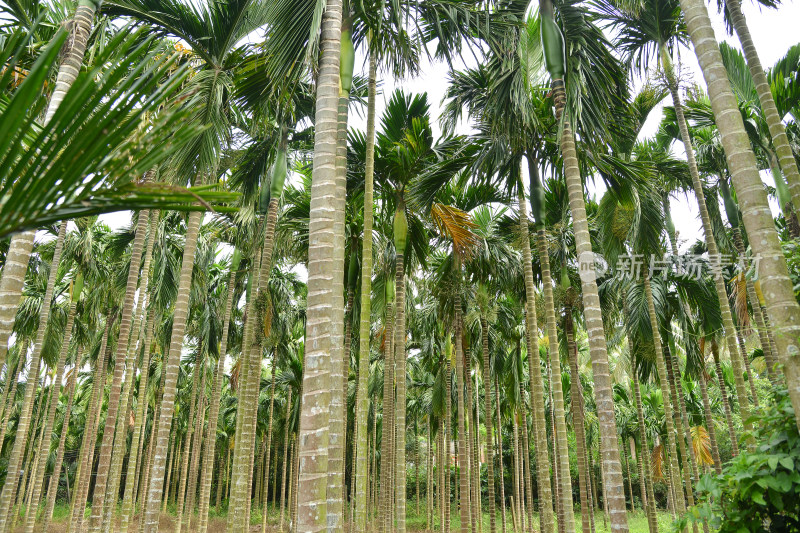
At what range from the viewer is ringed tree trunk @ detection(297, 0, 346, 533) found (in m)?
4.02

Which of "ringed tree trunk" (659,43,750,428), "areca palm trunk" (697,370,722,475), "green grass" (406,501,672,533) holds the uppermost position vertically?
"ringed tree trunk" (659,43,750,428)

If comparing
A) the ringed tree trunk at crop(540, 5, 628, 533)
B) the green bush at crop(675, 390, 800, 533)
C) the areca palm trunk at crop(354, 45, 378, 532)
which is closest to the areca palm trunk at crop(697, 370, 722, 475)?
the ringed tree trunk at crop(540, 5, 628, 533)

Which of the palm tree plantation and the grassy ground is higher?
the palm tree plantation

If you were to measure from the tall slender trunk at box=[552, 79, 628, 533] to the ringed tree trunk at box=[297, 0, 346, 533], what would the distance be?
3.38m

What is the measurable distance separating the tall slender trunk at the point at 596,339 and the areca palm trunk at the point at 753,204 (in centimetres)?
217

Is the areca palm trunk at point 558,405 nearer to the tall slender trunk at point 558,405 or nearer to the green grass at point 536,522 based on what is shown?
the tall slender trunk at point 558,405

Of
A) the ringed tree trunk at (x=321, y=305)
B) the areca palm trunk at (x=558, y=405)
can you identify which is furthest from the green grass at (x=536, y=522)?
the ringed tree trunk at (x=321, y=305)

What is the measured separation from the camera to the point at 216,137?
28.3 feet

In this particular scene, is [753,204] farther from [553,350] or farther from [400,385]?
[400,385]

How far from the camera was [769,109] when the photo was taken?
20.6 feet

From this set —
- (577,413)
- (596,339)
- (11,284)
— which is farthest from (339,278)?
(577,413)

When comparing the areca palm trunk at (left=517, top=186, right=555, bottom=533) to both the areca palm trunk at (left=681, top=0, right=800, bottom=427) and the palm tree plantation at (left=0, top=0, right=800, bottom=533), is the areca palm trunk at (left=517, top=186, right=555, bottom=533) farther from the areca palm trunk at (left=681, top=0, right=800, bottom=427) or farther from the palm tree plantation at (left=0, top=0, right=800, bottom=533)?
the areca palm trunk at (left=681, top=0, right=800, bottom=427)

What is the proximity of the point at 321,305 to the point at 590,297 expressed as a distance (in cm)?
395

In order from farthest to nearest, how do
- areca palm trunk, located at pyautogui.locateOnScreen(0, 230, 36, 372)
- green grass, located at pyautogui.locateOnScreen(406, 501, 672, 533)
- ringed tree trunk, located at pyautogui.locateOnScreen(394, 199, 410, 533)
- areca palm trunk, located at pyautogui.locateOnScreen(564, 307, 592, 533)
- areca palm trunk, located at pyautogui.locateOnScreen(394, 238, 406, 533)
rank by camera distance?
green grass, located at pyautogui.locateOnScreen(406, 501, 672, 533) → areca palm trunk, located at pyautogui.locateOnScreen(564, 307, 592, 533) → areca palm trunk, located at pyautogui.locateOnScreen(394, 238, 406, 533) → ringed tree trunk, located at pyautogui.locateOnScreen(394, 199, 410, 533) → areca palm trunk, located at pyautogui.locateOnScreen(0, 230, 36, 372)
